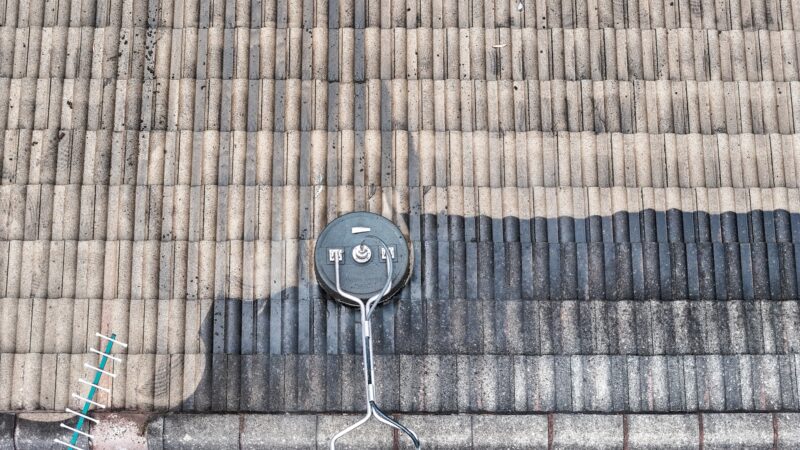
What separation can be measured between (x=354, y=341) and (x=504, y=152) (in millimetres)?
2861

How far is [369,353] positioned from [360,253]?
1139mm

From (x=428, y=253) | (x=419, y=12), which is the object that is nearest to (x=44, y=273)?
(x=428, y=253)

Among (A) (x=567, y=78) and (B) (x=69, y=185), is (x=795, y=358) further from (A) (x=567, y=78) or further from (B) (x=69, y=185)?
(B) (x=69, y=185)

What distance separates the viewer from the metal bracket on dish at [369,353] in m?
6.18

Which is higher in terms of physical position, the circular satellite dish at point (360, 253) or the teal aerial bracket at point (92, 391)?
the circular satellite dish at point (360, 253)

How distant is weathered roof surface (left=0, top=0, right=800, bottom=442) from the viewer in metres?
7.36

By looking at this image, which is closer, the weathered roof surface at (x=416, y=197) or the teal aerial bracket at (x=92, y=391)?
the teal aerial bracket at (x=92, y=391)

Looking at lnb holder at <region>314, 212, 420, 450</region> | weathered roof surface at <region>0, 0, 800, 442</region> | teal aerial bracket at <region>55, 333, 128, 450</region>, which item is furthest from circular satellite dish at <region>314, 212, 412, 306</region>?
teal aerial bracket at <region>55, 333, 128, 450</region>

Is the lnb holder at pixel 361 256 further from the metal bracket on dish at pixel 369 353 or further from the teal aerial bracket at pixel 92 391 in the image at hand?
the teal aerial bracket at pixel 92 391

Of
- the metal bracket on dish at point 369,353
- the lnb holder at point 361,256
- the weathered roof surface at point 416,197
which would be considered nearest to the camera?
the metal bracket on dish at point 369,353

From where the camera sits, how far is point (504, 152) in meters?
7.87

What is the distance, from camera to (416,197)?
771 centimetres

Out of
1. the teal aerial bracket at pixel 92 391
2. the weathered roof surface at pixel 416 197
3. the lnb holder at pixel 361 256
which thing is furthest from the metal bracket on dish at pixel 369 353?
the teal aerial bracket at pixel 92 391

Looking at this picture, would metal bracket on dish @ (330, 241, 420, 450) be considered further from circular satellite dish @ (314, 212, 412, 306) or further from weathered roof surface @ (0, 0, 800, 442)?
weathered roof surface @ (0, 0, 800, 442)
